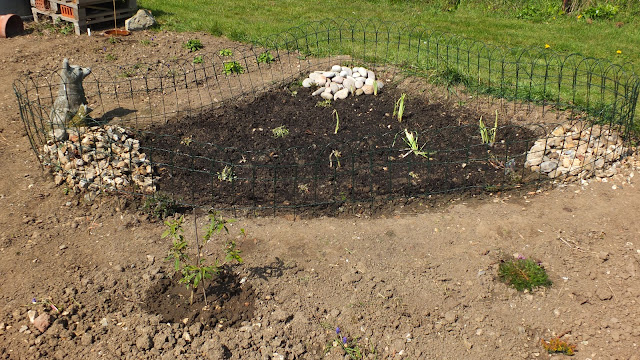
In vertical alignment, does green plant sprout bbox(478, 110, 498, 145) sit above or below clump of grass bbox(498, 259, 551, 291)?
above

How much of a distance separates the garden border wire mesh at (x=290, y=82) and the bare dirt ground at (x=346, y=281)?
34cm

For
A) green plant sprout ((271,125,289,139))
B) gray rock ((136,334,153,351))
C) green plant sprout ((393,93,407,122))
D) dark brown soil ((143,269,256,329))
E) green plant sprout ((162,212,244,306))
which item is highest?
green plant sprout ((393,93,407,122))

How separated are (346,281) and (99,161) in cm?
307

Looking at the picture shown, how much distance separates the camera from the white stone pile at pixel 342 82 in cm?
841

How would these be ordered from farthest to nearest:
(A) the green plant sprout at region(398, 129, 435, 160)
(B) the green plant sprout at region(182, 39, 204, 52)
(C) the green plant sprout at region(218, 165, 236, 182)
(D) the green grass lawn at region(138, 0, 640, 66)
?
(D) the green grass lawn at region(138, 0, 640, 66) < (B) the green plant sprout at region(182, 39, 204, 52) < (A) the green plant sprout at region(398, 129, 435, 160) < (C) the green plant sprout at region(218, 165, 236, 182)

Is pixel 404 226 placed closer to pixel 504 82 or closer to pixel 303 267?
pixel 303 267

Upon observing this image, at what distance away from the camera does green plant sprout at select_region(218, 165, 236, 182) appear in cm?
643

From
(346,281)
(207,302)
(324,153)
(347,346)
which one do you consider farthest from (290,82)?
(347,346)

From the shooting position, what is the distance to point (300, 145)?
7152 millimetres

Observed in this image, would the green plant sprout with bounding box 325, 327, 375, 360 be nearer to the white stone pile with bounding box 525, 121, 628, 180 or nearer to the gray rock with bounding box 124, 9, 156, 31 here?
the white stone pile with bounding box 525, 121, 628, 180

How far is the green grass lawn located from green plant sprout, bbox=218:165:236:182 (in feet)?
14.9

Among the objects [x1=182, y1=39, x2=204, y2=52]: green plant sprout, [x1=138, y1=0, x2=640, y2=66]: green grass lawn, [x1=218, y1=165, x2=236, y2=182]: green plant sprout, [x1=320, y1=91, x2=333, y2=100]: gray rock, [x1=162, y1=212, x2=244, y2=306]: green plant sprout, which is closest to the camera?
[x1=162, y1=212, x2=244, y2=306]: green plant sprout

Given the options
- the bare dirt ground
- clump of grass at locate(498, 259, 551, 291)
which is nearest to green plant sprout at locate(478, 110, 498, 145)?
the bare dirt ground

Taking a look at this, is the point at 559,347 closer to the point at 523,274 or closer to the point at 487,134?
the point at 523,274
